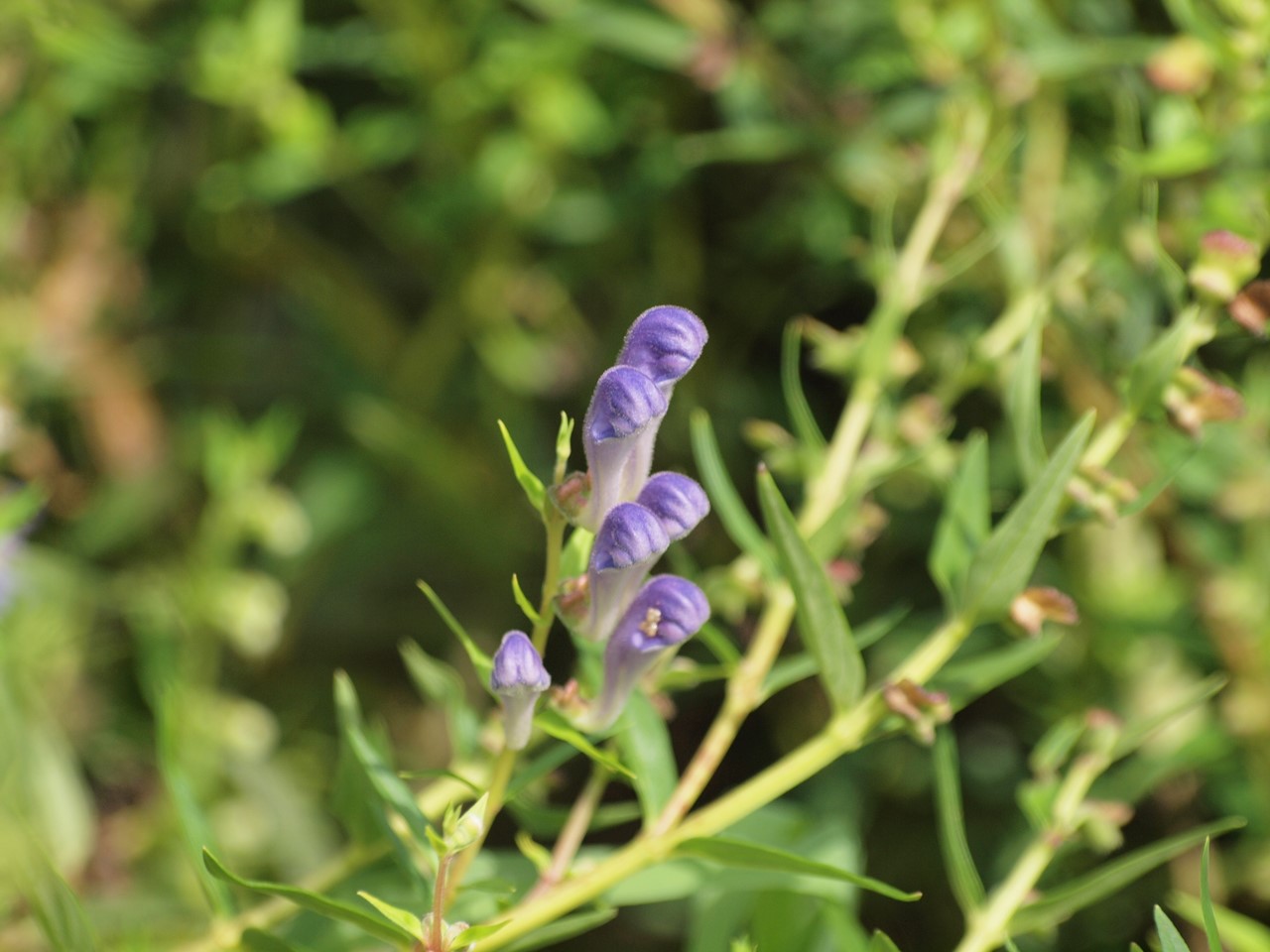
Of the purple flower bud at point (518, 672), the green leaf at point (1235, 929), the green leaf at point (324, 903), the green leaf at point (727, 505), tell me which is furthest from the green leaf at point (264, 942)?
the green leaf at point (1235, 929)

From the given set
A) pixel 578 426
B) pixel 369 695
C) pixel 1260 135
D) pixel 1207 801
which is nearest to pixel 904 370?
pixel 1260 135

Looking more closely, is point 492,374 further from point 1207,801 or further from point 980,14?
point 1207,801

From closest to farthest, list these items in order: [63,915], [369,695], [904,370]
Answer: [63,915], [904,370], [369,695]

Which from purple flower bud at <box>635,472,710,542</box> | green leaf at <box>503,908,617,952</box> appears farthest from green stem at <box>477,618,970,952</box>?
purple flower bud at <box>635,472,710,542</box>

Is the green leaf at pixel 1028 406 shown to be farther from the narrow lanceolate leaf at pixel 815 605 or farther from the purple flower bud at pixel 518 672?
the purple flower bud at pixel 518 672

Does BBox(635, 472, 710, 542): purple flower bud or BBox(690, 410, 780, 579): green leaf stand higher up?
BBox(635, 472, 710, 542): purple flower bud

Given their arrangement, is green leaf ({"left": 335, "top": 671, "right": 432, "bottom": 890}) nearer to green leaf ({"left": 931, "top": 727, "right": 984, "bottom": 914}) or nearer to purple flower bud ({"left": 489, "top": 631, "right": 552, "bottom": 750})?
purple flower bud ({"left": 489, "top": 631, "right": 552, "bottom": 750})

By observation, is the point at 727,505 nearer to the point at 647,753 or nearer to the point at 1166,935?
the point at 647,753
